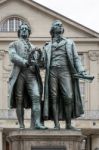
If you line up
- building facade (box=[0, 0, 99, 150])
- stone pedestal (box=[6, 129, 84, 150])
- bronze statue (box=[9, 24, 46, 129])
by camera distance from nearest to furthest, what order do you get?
1. stone pedestal (box=[6, 129, 84, 150])
2. bronze statue (box=[9, 24, 46, 129])
3. building facade (box=[0, 0, 99, 150])

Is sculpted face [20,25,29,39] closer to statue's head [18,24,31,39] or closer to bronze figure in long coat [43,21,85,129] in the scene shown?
Answer: statue's head [18,24,31,39]

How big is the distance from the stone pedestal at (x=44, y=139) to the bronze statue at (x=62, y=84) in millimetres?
479

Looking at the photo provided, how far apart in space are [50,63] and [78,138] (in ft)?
5.57

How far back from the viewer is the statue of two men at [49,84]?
46.9 ft

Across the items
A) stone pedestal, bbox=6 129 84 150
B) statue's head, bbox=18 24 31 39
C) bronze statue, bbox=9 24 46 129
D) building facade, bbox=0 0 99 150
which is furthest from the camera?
building facade, bbox=0 0 99 150

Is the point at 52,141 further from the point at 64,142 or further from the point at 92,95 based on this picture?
the point at 92,95

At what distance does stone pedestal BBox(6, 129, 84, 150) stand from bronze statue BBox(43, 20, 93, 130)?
479 mm

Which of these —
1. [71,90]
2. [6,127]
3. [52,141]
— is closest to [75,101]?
[71,90]

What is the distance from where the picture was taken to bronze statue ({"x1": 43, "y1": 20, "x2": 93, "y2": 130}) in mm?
14320

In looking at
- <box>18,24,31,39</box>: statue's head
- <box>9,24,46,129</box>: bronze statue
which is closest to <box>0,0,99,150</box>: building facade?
<box>18,24,31,39</box>: statue's head

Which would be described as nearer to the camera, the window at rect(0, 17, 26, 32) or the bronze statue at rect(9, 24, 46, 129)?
the bronze statue at rect(9, 24, 46, 129)

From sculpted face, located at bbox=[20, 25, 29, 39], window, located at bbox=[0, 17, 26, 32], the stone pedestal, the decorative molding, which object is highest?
window, located at bbox=[0, 17, 26, 32]

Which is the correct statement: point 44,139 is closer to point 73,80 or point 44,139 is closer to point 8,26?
point 73,80

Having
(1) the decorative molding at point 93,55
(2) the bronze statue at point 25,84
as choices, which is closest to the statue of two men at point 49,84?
(2) the bronze statue at point 25,84
